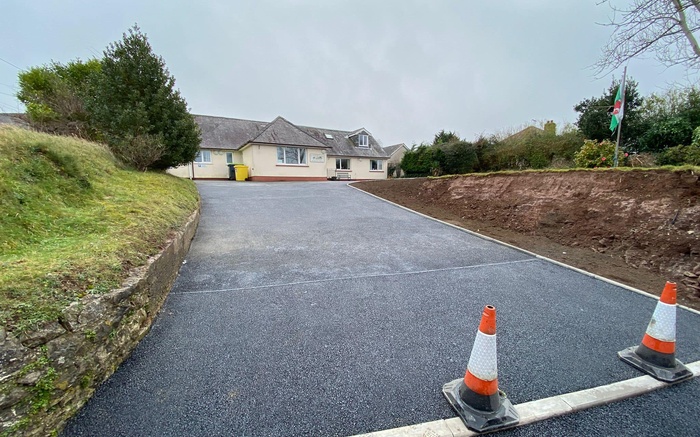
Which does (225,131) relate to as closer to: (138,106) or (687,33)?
(138,106)

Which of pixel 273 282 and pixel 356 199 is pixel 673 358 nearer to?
pixel 273 282

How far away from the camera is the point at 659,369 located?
7.93 ft

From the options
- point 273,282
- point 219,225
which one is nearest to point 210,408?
point 273,282

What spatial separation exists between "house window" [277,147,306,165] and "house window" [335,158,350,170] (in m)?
5.82

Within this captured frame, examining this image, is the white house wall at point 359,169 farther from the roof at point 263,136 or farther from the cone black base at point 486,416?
the cone black base at point 486,416

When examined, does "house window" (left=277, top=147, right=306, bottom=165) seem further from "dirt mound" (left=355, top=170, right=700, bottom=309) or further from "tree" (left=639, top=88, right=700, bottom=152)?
"tree" (left=639, top=88, right=700, bottom=152)

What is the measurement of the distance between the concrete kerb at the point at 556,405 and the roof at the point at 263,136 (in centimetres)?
2057

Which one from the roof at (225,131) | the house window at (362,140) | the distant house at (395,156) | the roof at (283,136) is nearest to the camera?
the roof at (283,136)

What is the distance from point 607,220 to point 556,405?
5.79 m

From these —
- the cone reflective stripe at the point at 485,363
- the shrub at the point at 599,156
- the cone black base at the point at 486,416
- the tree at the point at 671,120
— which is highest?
the tree at the point at 671,120

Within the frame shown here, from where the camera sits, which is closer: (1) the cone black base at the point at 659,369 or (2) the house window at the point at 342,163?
(1) the cone black base at the point at 659,369

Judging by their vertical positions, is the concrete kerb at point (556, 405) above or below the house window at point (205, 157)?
below

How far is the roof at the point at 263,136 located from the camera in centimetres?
2125

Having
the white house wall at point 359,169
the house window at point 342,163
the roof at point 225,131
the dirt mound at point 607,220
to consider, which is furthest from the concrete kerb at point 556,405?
the house window at point 342,163
